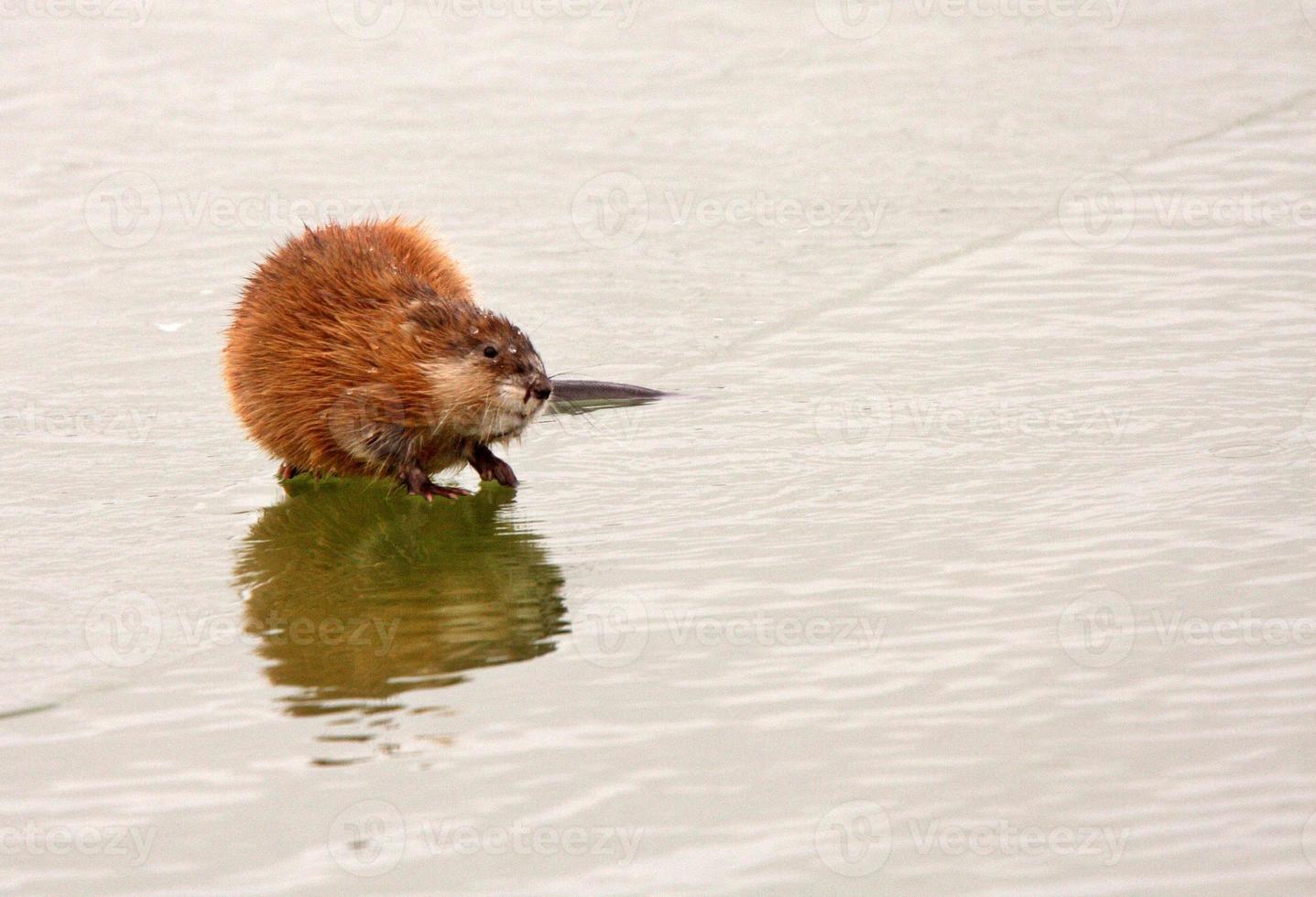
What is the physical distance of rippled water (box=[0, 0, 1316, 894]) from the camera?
15.1 feet

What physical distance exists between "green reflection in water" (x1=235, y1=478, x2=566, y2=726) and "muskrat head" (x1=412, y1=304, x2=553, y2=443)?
45 centimetres

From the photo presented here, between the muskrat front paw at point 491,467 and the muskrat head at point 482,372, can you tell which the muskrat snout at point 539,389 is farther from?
the muskrat front paw at point 491,467

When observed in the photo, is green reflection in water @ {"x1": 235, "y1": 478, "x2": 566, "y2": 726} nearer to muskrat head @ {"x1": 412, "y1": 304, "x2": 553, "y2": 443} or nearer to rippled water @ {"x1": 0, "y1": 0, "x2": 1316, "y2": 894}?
rippled water @ {"x1": 0, "y1": 0, "x2": 1316, "y2": 894}

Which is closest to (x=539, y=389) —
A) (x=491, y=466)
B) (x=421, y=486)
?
(x=491, y=466)

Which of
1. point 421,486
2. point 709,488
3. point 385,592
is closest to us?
point 385,592

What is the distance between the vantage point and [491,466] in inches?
293

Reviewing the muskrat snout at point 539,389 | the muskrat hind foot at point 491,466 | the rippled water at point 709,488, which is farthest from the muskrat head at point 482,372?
the rippled water at point 709,488

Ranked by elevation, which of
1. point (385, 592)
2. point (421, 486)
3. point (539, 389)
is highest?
point (539, 389)

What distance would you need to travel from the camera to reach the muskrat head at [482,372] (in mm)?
7047

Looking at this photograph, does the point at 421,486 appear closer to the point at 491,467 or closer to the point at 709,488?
the point at 491,467

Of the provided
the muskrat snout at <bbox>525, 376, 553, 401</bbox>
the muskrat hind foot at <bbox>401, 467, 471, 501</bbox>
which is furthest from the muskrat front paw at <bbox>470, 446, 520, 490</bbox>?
the muskrat snout at <bbox>525, 376, 553, 401</bbox>

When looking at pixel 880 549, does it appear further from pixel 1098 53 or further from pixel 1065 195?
pixel 1098 53

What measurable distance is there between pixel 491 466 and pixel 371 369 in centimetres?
65

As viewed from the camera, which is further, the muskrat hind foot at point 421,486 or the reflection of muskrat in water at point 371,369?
the muskrat hind foot at point 421,486
